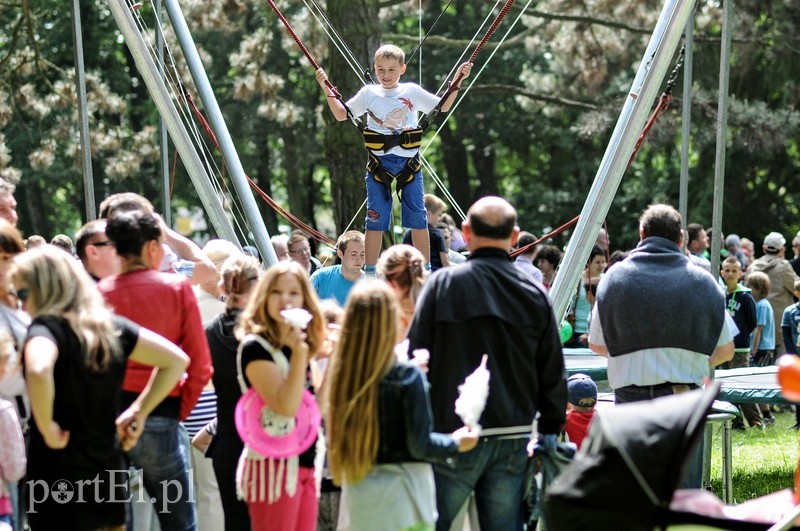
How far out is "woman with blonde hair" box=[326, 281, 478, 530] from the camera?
178 inches

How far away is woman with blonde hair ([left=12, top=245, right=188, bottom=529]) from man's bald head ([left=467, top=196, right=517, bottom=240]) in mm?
1452

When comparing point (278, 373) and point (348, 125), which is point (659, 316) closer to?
point (278, 373)

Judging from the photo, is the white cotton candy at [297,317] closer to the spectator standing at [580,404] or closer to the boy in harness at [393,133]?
the spectator standing at [580,404]

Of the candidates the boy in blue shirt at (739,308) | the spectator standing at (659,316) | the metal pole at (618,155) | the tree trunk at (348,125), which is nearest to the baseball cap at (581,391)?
the spectator standing at (659,316)

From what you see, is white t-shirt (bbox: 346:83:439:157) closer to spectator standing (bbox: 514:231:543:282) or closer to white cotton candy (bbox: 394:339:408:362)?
spectator standing (bbox: 514:231:543:282)

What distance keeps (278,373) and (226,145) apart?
3829 millimetres

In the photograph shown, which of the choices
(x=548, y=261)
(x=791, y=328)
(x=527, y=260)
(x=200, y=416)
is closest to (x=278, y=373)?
(x=200, y=416)

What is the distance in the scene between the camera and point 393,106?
8539 mm

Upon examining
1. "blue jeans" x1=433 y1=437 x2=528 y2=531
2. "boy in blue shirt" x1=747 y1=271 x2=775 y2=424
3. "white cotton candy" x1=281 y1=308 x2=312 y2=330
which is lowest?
"boy in blue shirt" x1=747 y1=271 x2=775 y2=424

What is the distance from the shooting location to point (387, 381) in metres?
4.56

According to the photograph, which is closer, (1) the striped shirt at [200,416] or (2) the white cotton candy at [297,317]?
(2) the white cotton candy at [297,317]

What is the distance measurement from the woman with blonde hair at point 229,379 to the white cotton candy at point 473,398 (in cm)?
104

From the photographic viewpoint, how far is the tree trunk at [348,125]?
13.5m

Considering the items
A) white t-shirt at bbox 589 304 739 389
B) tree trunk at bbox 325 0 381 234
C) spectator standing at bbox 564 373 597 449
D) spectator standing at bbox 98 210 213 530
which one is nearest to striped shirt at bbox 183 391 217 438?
spectator standing at bbox 98 210 213 530
